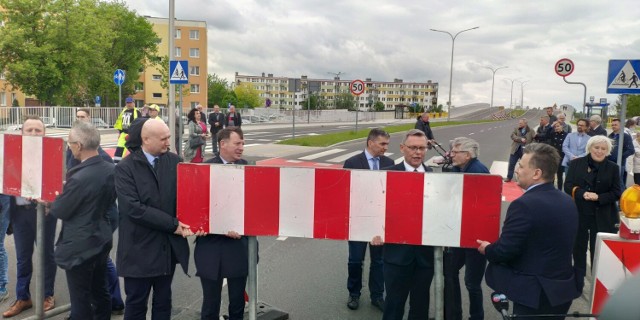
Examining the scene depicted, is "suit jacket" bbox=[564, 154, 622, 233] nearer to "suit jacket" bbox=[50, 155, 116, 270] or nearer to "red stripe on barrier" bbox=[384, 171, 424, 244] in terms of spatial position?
"red stripe on barrier" bbox=[384, 171, 424, 244]

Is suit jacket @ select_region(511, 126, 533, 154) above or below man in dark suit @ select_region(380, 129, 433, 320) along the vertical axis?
above

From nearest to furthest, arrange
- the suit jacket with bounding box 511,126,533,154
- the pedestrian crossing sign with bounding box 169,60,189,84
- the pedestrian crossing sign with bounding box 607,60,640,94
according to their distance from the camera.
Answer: the pedestrian crossing sign with bounding box 607,60,640,94 → the suit jacket with bounding box 511,126,533,154 → the pedestrian crossing sign with bounding box 169,60,189,84

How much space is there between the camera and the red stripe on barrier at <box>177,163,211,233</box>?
3.55 m

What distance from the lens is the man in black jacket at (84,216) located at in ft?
12.3

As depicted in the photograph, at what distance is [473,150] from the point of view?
437cm

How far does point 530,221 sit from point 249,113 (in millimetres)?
53420

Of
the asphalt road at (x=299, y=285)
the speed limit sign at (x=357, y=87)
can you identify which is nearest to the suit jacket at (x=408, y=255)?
the asphalt road at (x=299, y=285)

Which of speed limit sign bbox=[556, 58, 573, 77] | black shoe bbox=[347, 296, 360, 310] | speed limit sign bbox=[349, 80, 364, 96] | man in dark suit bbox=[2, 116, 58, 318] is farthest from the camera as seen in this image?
speed limit sign bbox=[349, 80, 364, 96]

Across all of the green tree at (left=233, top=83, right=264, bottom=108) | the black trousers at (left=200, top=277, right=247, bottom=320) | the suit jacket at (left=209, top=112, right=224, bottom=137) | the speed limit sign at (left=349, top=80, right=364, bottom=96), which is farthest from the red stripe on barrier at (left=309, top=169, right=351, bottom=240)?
the green tree at (left=233, top=83, right=264, bottom=108)

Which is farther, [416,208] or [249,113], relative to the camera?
[249,113]

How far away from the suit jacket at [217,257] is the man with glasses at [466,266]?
1.76 m

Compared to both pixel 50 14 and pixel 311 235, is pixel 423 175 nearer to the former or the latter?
pixel 311 235

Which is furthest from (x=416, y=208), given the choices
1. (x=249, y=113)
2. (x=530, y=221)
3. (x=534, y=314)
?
(x=249, y=113)

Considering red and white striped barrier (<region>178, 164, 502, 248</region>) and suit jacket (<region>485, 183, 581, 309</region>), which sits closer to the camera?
suit jacket (<region>485, 183, 581, 309</region>)
